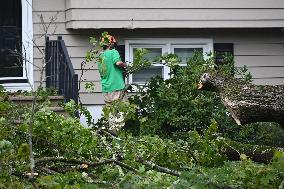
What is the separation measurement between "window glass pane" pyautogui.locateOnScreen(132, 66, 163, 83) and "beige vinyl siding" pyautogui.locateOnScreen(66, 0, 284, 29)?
1068mm

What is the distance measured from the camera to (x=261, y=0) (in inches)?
531

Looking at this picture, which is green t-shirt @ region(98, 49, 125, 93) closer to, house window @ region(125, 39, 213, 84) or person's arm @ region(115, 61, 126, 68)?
person's arm @ region(115, 61, 126, 68)

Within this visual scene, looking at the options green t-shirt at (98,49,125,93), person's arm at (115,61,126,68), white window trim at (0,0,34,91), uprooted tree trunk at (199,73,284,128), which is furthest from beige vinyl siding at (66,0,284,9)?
uprooted tree trunk at (199,73,284,128)

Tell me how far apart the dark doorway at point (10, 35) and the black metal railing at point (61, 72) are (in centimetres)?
116

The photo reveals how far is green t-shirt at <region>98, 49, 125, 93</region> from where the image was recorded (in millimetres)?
12133

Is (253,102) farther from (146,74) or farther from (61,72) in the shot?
(146,74)

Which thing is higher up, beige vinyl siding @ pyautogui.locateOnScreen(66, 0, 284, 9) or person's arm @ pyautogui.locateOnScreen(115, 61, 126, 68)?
beige vinyl siding @ pyautogui.locateOnScreen(66, 0, 284, 9)

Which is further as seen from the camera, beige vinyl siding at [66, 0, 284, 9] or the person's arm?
beige vinyl siding at [66, 0, 284, 9]

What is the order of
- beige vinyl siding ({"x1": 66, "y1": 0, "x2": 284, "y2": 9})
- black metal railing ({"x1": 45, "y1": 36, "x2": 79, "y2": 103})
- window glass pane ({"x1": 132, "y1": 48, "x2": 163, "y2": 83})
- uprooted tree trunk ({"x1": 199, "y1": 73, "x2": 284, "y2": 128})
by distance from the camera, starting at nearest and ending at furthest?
uprooted tree trunk ({"x1": 199, "y1": 73, "x2": 284, "y2": 128}), black metal railing ({"x1": 45, "y1": 36, "x2": 79, "y2": 103}), beige vinyl siding ({"x1": 66, "y1": 0, "x2": 284, "y2": 9}), window glass pane ({"x1": 132, "y1": 48, "x2": 163, "y2": 83})

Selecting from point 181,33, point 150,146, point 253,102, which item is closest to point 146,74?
point 181,33

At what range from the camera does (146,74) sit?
14055 mm

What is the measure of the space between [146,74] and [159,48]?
1.78ft

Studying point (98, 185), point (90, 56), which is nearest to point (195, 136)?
point (98, 185)

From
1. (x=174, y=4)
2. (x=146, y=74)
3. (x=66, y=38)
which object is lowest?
(x=146, y=74)
